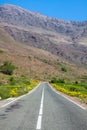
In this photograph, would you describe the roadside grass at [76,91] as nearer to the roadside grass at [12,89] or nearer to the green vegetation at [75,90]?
the green vegetation at [75,90]

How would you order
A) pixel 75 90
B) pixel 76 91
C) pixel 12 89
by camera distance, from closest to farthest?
1. pixel 12 89
2. pixel 76 91
3. pixel 75 90

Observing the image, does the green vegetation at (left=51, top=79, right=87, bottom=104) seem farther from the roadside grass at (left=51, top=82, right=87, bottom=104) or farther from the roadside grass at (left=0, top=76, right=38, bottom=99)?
the roadside grass at (left=0, top=76, right=38, bottom=99)

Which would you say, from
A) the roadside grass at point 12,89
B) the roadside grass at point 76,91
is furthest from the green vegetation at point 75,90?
the roadside grass at point 12,89

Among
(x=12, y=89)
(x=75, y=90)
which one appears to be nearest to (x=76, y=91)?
(x=75, y=90)

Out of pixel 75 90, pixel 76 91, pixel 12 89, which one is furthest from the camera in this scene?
pixel 75 90

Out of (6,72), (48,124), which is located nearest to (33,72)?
(6,72)

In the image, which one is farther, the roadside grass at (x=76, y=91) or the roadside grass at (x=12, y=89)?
the roadside grass at (x=12, y=89)

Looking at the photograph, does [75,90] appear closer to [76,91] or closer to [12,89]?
[76,91]

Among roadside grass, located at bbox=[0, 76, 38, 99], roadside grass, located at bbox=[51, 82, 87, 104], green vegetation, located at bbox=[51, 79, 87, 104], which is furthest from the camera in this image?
roadside grass, located at bbox=[0, 76, 38, 99]

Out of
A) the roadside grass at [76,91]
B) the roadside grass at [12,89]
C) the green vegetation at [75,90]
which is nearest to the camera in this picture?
the roadside grass at [76,91]

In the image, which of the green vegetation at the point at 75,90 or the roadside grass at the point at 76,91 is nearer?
the roadside grass at the point at 76,91

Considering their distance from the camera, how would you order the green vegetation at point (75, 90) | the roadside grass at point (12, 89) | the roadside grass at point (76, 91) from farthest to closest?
the roadside grass at point (12, 89)
the green vegetation at point (75, 90)
the roadside grass at point (76, 91)

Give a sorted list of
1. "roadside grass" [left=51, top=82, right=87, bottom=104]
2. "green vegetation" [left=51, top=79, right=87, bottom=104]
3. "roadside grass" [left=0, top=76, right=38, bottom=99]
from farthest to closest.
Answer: "roadside grass" [left=0, top=76, right=38, bottom=99], "green vegetation" [left=51, top=79, right=87, bottom=104], "roadside grass" [left=51, top=82, right=87, bottom=104]

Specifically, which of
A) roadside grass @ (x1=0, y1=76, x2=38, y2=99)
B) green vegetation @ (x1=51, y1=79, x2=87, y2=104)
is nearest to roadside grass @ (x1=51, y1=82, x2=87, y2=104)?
green vegetation @ (x1=51, y1=79, x2=87, y2=104)
